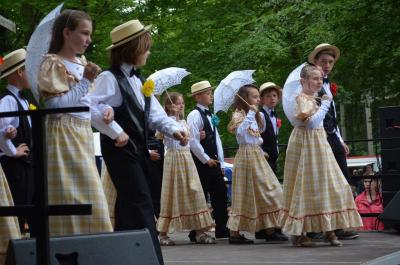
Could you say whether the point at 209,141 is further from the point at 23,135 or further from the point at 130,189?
the point at 130,189

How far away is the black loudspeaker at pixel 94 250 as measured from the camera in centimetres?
418

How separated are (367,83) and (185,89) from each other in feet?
17.2

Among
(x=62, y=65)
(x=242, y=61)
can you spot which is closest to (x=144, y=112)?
(x=62, y=65)

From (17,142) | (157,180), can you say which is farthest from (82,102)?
(157,180)

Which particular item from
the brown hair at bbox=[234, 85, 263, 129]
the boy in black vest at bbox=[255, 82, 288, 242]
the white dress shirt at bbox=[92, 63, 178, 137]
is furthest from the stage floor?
the white dress shirt at bbox=[92, 63, 178, 137]

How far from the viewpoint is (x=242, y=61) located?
19.4 m

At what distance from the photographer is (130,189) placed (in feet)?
19.1

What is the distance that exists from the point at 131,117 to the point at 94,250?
1760 millimetres

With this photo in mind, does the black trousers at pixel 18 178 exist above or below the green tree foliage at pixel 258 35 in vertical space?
below

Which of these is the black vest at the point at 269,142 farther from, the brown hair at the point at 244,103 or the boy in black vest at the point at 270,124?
the brown hair at the point at 244,103

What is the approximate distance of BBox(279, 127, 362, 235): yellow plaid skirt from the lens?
8828mm

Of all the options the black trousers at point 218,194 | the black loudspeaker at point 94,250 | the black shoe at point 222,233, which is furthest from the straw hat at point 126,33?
the black shoe at point 222,233

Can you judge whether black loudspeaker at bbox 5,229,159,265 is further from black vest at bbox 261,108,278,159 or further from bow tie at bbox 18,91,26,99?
black vest at bbox 261,108,278,159

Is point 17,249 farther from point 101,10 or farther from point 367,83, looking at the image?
point 101,10
